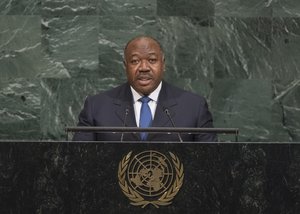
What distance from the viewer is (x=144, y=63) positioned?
465 centimetres

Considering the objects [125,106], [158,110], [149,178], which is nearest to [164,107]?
[158,110]

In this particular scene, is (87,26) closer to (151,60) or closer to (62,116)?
(62,116)

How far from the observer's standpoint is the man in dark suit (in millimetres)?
4605

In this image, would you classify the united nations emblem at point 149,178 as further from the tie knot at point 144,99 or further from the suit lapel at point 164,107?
the tie knot at point 144,99

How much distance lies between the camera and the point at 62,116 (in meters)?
6.47

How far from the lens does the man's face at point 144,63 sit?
4.65 meters

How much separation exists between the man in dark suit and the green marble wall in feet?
5.69

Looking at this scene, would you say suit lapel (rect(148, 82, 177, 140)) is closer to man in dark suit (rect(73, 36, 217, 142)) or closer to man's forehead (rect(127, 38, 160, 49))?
man in dark suit (rect(73, 36, 217, 142))

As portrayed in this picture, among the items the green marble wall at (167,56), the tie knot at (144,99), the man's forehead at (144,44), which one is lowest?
the tie knot at (144,99)

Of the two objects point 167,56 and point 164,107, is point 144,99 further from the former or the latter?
point 167,56

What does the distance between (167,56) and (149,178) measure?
3001 millimetres

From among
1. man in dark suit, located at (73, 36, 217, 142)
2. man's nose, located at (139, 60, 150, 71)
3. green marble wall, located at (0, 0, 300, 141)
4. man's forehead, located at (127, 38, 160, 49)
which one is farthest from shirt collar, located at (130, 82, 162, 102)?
green marble wall, located at (0, 0, 300, 141)

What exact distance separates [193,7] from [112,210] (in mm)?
3249

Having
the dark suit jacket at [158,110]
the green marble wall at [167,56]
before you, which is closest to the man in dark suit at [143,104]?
the dark suit jacket at [158,110]
